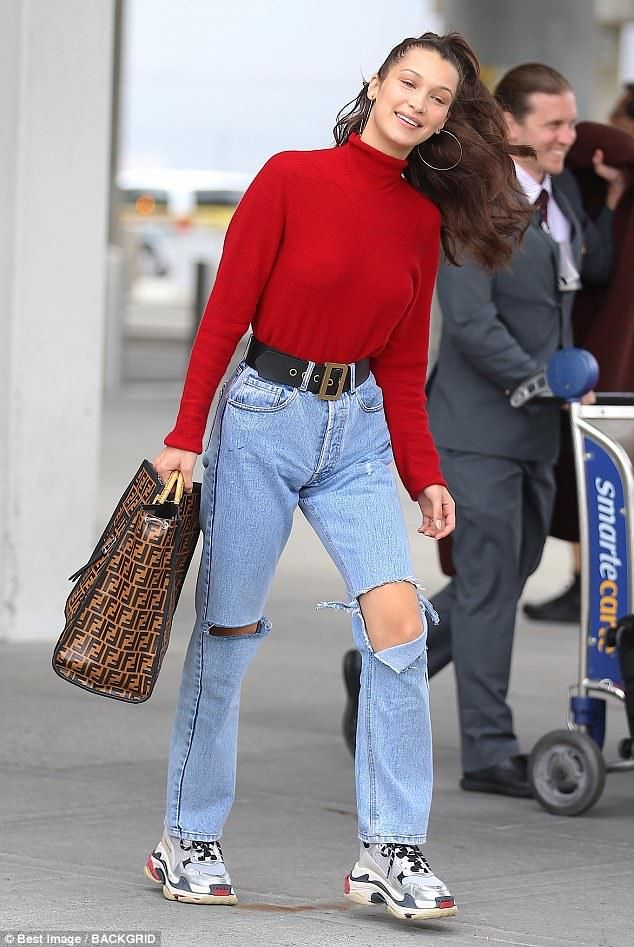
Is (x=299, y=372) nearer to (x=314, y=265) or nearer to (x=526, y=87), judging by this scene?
(x=314, y=265)

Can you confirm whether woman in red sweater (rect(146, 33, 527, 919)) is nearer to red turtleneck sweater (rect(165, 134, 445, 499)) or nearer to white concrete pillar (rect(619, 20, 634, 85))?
red turtleneck sweater (rect(165, 134, 445, 499))

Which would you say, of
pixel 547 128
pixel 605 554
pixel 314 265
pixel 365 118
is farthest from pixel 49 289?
pixel 314 265

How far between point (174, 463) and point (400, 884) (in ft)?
3.29

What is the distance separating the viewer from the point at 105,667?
4.04 m

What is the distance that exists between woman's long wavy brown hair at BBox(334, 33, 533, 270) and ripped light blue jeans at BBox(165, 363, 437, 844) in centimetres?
42

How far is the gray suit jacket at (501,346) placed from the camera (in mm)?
5613

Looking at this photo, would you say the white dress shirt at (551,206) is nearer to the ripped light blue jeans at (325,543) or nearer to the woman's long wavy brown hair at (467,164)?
the woman's long wavy brown hair at (467,164)

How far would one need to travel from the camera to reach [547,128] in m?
5.69

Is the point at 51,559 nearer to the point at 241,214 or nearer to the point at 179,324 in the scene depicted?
the point at 241,214

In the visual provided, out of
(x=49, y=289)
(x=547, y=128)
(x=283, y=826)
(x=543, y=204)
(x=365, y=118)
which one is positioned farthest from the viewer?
(x=49, y=289)

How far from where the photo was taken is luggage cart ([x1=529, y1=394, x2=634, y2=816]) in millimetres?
5355

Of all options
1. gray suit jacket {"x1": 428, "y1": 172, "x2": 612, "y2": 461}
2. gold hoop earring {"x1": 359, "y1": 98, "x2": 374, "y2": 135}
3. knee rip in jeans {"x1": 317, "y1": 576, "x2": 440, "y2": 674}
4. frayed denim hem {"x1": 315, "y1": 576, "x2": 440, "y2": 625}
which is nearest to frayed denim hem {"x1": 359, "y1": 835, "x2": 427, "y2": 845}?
knee rip in jeans {"x1": 317, "y1": 576, "x2": 440, "y2": 674}

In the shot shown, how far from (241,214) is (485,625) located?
6.88 ft

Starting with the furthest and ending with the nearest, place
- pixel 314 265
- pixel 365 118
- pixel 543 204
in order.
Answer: pixel 543 204 < pixel 365 118 < pixel 314 265
